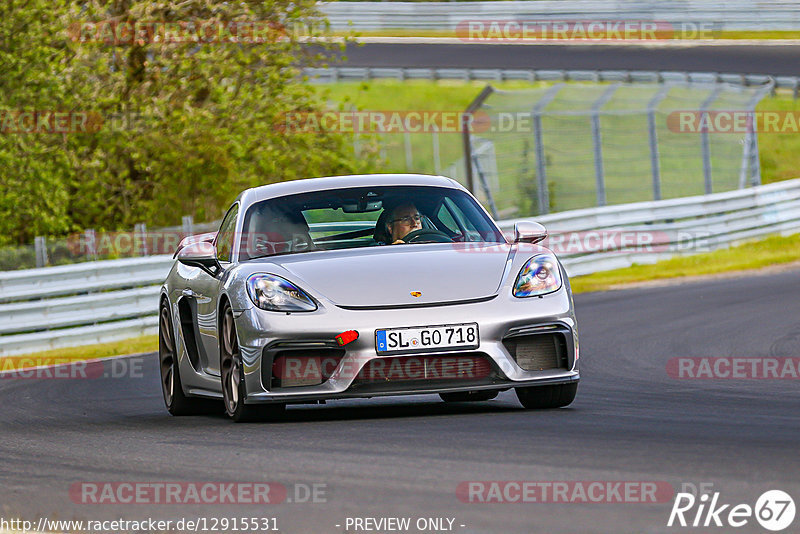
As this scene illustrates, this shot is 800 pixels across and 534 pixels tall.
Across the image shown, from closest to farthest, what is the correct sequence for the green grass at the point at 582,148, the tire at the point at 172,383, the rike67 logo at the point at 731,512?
the rike67 logo at the point at 731,512
the tire at the point at 172,383
the green grass at the point at 582,148

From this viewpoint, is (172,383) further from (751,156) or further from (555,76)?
(555,76)

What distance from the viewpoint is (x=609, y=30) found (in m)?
40.1

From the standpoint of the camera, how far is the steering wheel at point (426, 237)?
27.8 feet

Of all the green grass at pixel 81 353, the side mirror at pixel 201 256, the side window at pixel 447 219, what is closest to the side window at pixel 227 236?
the side mirror at pixel 201 256

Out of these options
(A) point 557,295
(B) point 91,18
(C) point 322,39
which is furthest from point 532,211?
(A) point 557,295

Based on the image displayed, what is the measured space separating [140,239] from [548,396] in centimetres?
1242

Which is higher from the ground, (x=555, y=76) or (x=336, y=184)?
(x=336, y=184)

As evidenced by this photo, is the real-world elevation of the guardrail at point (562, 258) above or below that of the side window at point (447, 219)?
below

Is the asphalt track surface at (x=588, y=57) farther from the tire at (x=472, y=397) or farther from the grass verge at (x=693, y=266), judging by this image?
the tire at (x=472, y=397)

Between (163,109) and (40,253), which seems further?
(163,109)

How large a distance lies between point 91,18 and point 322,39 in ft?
13.3

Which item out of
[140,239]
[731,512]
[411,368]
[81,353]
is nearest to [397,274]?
[411,368]

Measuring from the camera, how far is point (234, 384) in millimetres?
7941

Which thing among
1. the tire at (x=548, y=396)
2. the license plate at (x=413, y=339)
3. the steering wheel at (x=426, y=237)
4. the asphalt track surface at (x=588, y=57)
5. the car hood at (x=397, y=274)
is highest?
the car hood at (x=397, y=274)
